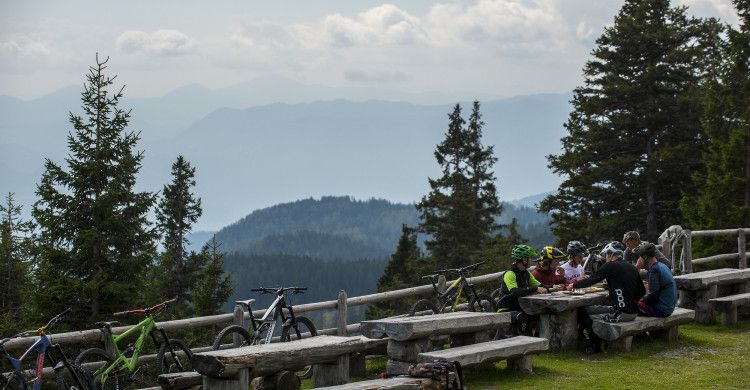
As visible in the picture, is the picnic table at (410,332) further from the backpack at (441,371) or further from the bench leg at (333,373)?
the bench leg at (333,373)

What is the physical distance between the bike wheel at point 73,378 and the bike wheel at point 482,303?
22.0 feet

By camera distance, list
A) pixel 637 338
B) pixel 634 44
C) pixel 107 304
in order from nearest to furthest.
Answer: pixel 637 338, pixel 107 304, pixel 634 44

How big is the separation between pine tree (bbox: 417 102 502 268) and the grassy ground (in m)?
39.6

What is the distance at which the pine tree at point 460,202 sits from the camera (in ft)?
182

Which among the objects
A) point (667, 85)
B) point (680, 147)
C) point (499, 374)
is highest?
point (667, 85)

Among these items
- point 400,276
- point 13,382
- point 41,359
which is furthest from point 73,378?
point 400,276

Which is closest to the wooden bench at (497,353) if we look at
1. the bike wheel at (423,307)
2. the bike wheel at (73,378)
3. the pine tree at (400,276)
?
the bike wheel at (423,307)

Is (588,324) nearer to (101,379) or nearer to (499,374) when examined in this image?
(499,374)

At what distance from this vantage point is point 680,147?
35.4 m

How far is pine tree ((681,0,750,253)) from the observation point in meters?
32.0

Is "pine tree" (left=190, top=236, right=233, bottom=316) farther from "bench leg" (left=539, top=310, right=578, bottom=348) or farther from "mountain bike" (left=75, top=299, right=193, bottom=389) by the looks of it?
"mountain bike" (left=75, top=299, right=193, bottom=389)

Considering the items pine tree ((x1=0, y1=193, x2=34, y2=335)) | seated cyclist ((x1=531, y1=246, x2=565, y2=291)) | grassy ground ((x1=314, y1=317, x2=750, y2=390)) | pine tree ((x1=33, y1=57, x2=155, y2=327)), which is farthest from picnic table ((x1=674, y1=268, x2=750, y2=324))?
pine tree ((x1=0, y1=193, x2=34, y2=335))

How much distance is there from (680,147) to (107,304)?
24.7m

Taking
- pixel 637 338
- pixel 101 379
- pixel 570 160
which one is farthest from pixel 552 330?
pixel 570 160
